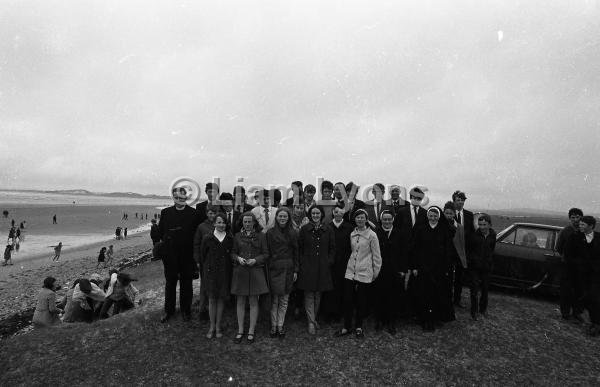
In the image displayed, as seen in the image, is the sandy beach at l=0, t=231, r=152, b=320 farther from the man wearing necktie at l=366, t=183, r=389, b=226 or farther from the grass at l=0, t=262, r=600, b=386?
the man wearing necktie at l=366, t=183, r=389, b=226

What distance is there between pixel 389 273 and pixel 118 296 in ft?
20.9

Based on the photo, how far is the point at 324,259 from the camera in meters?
5.81

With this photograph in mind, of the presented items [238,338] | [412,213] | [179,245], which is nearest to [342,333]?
[238,338]

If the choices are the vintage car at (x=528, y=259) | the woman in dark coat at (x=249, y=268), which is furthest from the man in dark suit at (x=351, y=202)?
the vintage car at (x=528, y=259)

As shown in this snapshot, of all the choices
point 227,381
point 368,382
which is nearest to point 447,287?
point 368,382

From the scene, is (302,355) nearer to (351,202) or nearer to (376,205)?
(351,202)

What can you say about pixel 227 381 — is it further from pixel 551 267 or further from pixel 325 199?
pixel 551 267

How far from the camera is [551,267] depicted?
287 inches

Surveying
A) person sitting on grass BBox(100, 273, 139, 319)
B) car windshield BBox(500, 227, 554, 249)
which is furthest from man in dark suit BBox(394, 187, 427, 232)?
person sitting on grass BBox(100, 273, 139, 319)

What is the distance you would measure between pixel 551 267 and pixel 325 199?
5502 millimetres

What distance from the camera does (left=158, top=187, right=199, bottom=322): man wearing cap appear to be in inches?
243

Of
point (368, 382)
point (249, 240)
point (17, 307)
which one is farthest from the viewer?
point (17, 307)

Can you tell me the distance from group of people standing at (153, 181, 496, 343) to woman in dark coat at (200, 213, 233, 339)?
0.7 inches

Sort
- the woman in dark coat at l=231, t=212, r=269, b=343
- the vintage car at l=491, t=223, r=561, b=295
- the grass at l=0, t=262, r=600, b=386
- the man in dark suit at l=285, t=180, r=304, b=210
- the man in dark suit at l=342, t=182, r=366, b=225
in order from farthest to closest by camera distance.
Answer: the vintage car at l=491, t=223, r=561, b=295, the man in dark suit at l=285, t=180, r=304, b=210, the man in dark suit at l=342, t=182, r=366, b=225, the woman in dark coat at l=231, t=212, r=269, b=343, the grass at l=0, t=262, r=600, b=386
